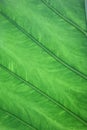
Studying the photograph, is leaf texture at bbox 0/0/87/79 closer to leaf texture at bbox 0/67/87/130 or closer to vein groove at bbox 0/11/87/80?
vein groove at bbox 0/11/87/80

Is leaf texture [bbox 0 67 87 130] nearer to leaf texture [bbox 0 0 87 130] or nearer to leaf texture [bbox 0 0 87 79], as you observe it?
leaf texture [bbox 0 0 87 130]

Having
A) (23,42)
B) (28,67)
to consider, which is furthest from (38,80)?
(23,42)

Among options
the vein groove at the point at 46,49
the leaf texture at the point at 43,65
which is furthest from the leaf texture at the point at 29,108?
the vein groove at the point at 46,49

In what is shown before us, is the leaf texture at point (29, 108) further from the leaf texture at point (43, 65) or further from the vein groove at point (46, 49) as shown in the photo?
the vein groove at point (46, 49)

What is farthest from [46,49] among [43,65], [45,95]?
[45,95]

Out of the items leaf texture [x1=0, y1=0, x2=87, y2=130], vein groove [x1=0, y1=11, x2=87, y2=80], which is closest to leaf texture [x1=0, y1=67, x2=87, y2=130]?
leaf texture [x1=0, y1=0, x2=87, y2=130]

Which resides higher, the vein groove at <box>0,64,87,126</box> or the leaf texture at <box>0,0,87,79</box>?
the leaf texture at <box>0,0,87,79</box>

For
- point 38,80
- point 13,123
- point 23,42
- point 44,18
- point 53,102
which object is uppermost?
point 44,18

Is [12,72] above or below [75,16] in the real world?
below

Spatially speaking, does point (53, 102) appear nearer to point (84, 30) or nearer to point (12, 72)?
point (12, 72)

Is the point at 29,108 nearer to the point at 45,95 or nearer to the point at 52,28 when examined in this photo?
the point at 45,95

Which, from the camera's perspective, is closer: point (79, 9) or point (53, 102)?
point (79, 9)
